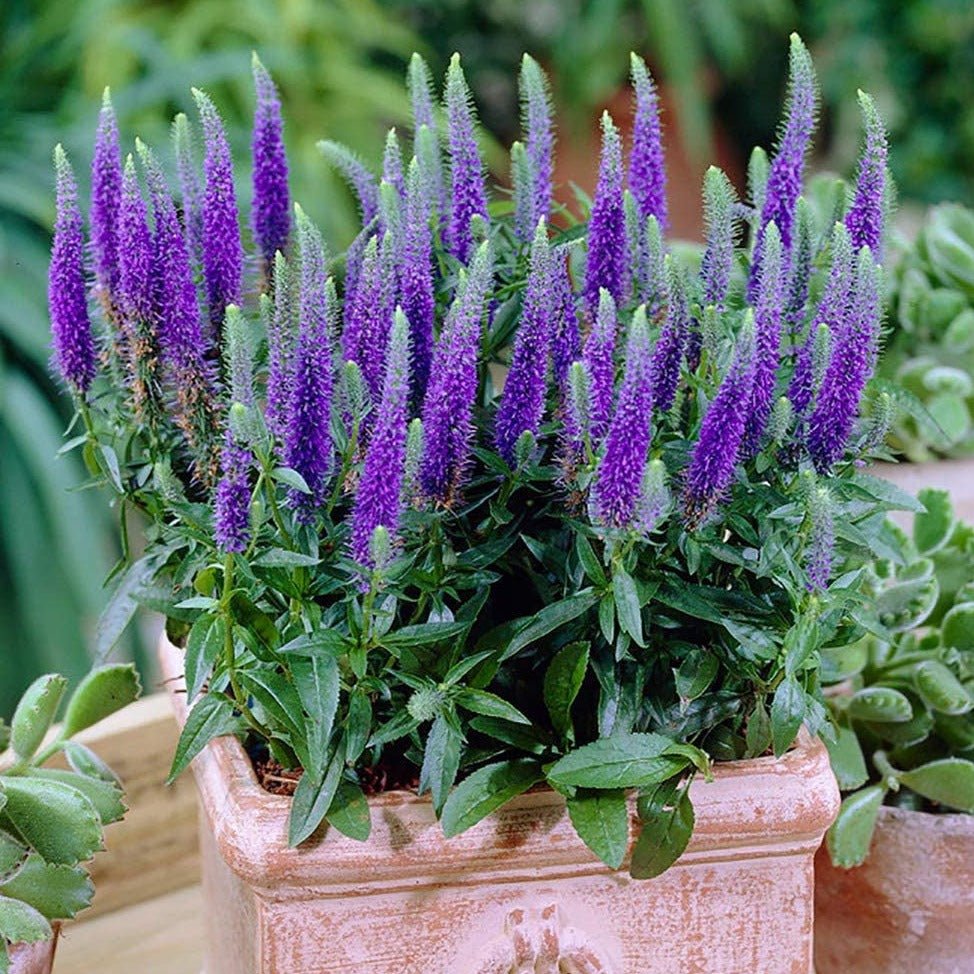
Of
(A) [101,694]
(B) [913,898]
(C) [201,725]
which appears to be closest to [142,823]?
(A) [101,694]

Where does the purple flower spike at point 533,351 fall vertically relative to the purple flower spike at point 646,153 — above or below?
below

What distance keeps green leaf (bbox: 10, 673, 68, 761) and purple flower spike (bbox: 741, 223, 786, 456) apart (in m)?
0.32

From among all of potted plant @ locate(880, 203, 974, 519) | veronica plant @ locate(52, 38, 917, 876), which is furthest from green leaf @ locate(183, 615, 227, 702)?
potted plant @ locate(880, 203, 974, 519)

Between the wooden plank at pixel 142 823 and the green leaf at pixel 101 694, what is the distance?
14 centimetres

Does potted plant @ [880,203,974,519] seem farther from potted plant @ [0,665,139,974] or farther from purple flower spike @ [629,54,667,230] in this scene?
potted plant @ [0,665,139,974]

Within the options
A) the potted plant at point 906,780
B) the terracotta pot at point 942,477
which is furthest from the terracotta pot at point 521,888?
the terracotta pot at point 942,477

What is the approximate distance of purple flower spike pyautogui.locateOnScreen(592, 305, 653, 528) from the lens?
460 millimetres

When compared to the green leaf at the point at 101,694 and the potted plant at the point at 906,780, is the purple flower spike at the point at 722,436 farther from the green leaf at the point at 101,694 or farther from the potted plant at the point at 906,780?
the green leaf at the point at 101,694

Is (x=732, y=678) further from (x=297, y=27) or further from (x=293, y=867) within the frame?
(x=297, y=27)

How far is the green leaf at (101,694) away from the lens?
655 mm

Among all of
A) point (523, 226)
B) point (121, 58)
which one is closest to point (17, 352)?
point (121, 58)

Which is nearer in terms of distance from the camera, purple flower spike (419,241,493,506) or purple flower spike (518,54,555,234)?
purple flower spike (419,241,493,506)

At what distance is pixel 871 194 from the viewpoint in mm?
543

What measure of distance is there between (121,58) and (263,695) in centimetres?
151
